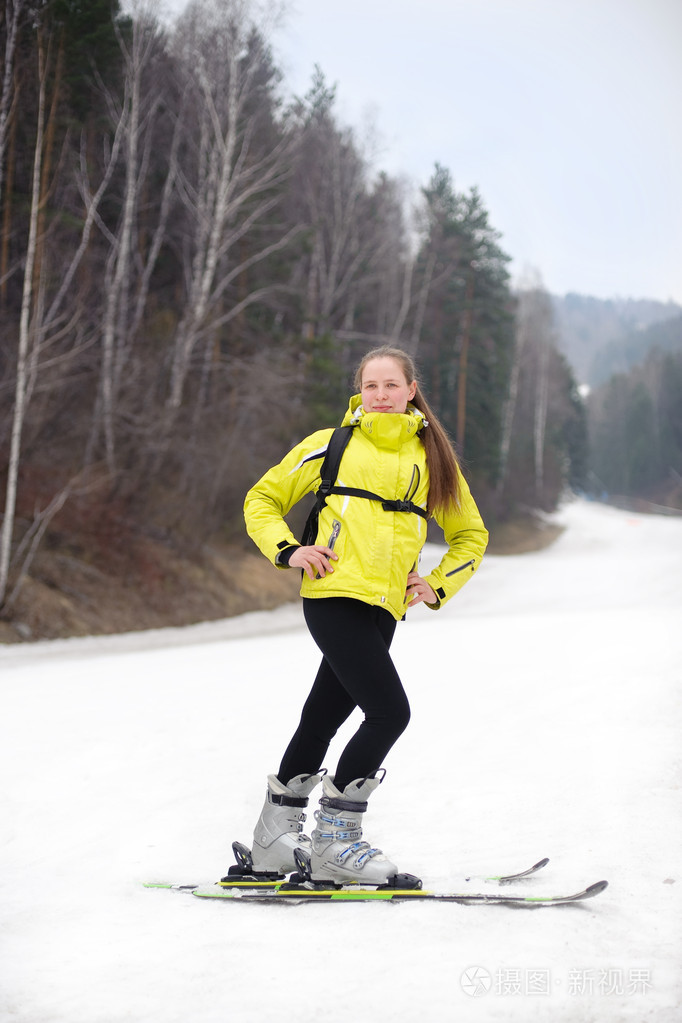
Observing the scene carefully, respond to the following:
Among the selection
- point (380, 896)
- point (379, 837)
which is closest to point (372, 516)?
point (380, 896)

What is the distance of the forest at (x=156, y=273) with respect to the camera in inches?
486

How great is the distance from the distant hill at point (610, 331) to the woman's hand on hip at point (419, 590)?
51.0 m

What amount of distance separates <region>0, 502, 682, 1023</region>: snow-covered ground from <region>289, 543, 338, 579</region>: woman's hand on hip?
1.13m

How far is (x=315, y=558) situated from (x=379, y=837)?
1.56 metres

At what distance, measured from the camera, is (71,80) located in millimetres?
13133

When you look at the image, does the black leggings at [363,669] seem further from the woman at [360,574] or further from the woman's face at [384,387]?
the woman's face at [384,387]

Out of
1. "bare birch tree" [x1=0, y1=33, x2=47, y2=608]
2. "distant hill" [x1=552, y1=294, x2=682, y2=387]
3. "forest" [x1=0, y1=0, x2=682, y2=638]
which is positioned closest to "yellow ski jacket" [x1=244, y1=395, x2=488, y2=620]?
"bare birch tree" [x1=0, y1=33, x2=47, y2=608]

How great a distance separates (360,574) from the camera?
2.80 meters

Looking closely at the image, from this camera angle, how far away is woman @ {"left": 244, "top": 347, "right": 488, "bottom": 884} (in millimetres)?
2809

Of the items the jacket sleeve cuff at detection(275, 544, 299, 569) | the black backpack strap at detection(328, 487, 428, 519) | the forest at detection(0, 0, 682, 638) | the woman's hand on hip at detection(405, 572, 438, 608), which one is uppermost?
the forest at detection(0, 0, 682, 638)

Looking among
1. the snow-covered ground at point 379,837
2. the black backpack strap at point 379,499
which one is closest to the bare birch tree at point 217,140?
the snow-covered ground at point 379,837

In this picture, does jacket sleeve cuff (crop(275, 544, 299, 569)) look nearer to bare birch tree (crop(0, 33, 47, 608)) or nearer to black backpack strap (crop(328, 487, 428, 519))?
black backpack strap (crop(328, 487, 428, 519))

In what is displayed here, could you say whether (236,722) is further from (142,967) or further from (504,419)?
(504,419)

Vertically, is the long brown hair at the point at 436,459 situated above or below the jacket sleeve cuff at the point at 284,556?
above
